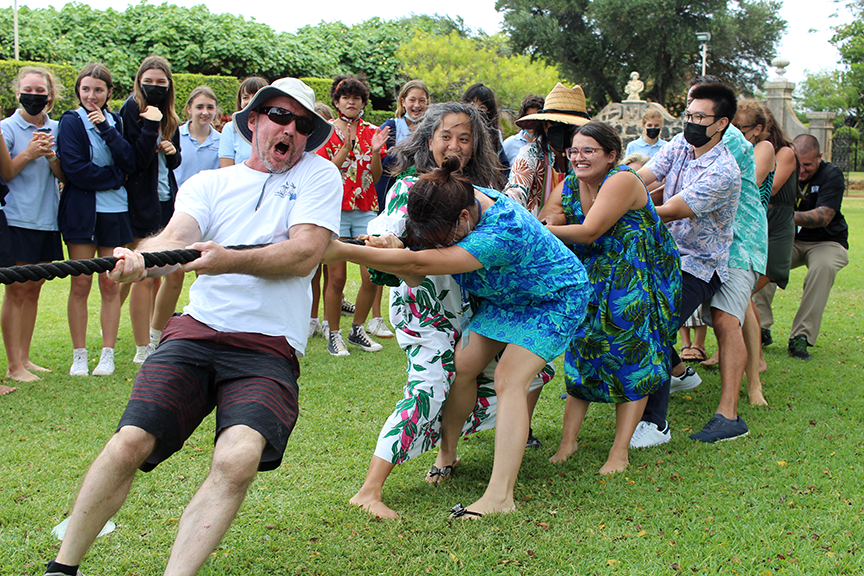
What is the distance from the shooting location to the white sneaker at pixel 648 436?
4.52 m

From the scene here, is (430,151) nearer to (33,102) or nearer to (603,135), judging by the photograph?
(603,135)

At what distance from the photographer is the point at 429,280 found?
3.62 metres

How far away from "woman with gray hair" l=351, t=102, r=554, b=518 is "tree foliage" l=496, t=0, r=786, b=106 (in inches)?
1477

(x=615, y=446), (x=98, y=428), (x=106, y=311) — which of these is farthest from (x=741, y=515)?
(x=106, y=311)

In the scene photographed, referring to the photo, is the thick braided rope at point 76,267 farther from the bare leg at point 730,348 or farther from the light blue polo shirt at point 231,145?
the light blue polo shirt at point 231,145

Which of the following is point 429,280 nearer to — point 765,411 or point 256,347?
point 256,347

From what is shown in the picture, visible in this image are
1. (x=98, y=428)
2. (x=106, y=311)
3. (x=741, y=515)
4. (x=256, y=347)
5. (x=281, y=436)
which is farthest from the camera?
(x=106, y=311)

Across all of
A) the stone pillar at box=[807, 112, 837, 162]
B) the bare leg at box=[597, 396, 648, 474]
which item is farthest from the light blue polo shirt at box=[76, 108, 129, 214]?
the stone pillar at box=[807, 112, 837, 162]

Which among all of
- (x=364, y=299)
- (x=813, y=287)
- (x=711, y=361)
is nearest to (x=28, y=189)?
(x=364, y=299)

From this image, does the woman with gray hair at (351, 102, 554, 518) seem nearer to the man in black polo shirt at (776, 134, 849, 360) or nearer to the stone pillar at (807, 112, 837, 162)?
the man in black polo shirt at (776, 134, 849, 360)

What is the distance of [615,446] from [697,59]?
4117cm

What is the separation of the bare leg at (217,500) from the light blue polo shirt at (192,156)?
15.7ft

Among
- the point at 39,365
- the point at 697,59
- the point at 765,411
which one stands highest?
the point at 697,59

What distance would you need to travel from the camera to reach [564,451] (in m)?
4.28
